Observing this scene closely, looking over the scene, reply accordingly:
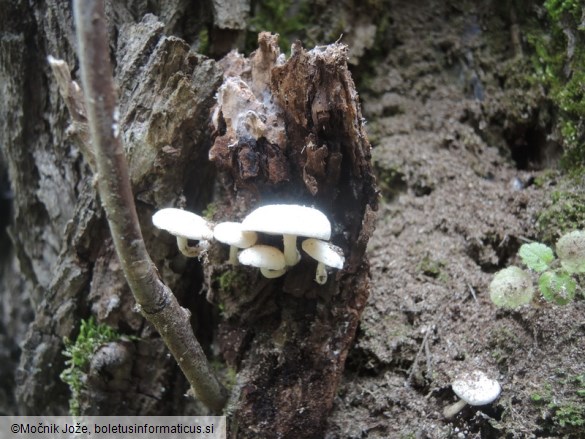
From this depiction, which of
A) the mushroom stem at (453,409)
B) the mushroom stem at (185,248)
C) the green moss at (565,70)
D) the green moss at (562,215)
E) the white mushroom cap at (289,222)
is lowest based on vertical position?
the mushroom stem at (453,409)

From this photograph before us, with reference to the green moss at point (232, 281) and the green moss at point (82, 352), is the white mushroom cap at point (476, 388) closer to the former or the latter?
the green moss at point (232, 281)

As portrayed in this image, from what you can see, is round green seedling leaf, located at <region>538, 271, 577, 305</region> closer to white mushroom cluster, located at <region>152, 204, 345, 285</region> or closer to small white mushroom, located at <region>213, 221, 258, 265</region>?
white mushroom cluster, located at <region>152, 204, 345, 285</region>

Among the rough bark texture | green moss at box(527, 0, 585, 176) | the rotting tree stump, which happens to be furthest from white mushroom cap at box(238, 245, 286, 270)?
green moss at box(527, 0, 585, 176)

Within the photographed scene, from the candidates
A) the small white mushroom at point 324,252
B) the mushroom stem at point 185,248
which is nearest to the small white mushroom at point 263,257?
the small white mushroom at point 324,252

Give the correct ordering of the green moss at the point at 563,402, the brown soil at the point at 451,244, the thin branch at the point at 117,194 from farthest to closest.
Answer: the brown soil at the point at 451,244
the green moss at the point at 563,402
the thin branch at the point at 117,194

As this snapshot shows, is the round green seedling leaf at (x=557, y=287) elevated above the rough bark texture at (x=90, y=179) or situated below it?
below

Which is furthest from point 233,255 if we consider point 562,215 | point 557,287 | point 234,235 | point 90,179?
Result: point 562,215
